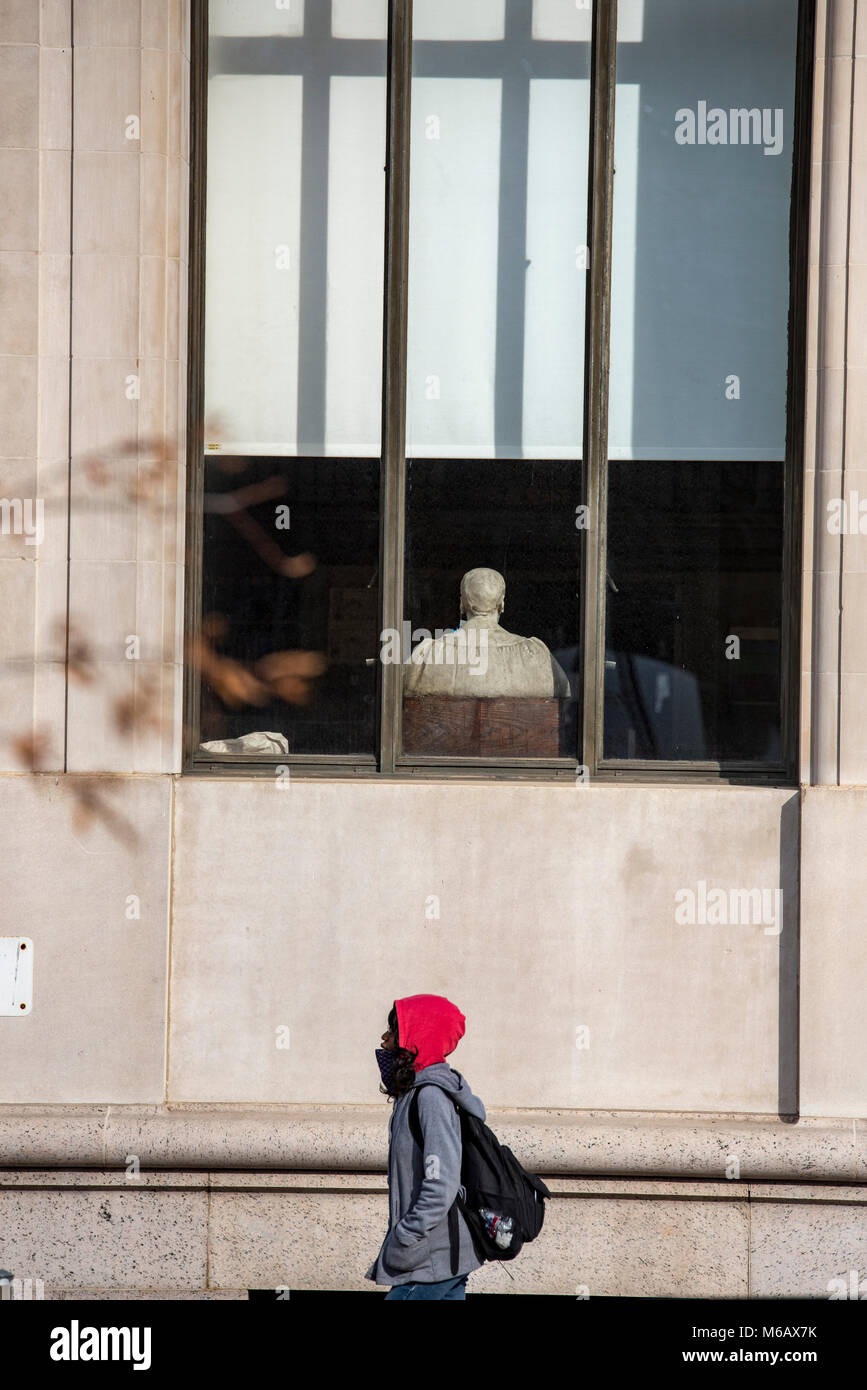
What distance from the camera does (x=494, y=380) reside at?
255 inches

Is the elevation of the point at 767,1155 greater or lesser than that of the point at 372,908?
lesser

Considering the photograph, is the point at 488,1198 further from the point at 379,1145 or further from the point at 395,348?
the point at 395,348

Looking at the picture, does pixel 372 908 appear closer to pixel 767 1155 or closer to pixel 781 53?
pixel 767 1155

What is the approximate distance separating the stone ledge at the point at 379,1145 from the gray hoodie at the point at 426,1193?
1586 mm

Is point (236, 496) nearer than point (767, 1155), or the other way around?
point (767, 1155)

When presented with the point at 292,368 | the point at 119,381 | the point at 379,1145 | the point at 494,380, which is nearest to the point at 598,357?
the point at 494,380

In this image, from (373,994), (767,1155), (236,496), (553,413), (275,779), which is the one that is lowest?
(767,1155)

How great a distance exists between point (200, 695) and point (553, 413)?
211cm

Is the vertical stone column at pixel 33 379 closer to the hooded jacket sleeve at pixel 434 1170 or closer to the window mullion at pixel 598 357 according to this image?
the window mullion at pixel 598 357

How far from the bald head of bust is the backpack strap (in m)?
2.71

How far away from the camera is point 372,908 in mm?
6047

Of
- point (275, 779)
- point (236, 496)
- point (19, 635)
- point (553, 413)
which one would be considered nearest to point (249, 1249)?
point (275, 779)

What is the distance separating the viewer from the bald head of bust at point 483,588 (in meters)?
6.41

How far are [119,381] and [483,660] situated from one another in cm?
208
